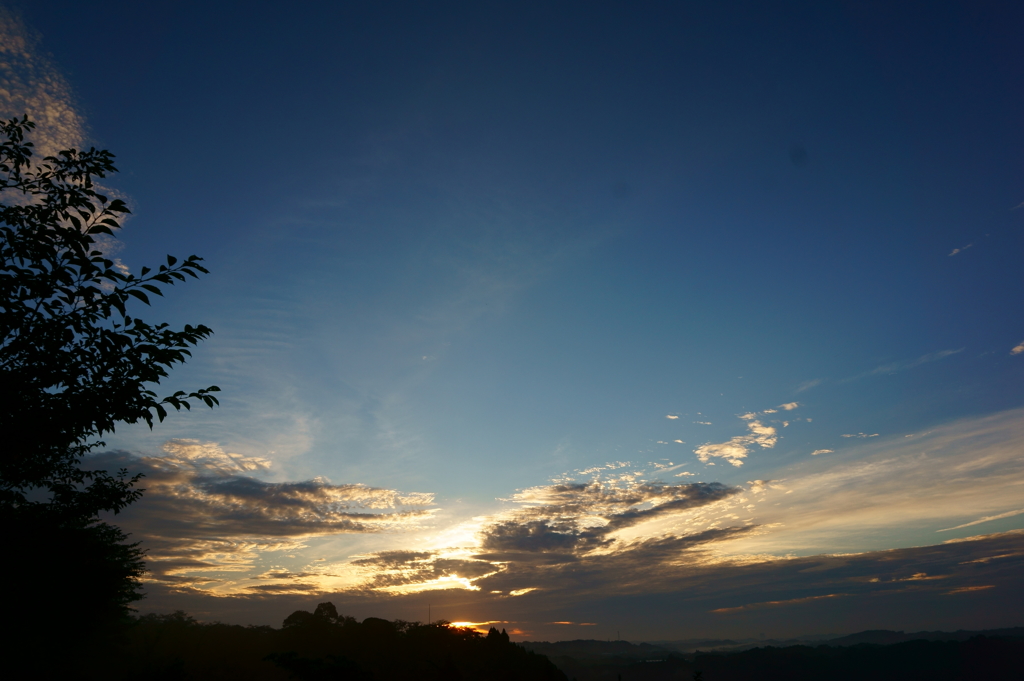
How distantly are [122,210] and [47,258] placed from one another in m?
1.59

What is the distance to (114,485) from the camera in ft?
68.8

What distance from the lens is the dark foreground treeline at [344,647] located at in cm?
11262

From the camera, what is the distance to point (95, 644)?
3750 cm

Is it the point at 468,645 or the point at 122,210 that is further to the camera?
the point at 468,645

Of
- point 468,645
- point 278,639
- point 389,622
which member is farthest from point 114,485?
point 468,645

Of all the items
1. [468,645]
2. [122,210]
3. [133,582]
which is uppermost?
[122,210]

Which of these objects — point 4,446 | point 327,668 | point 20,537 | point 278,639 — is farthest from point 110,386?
point 278,639

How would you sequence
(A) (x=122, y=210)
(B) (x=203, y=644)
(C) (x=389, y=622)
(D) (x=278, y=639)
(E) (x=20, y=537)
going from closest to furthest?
(A) (x=122, y=210), (E) (x=20, y=537), (B) (x=203, y=644), (D) (x=278, y=639), (C) (x=389, y=622)

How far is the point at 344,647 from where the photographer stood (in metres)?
154

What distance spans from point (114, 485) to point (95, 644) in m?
27.7

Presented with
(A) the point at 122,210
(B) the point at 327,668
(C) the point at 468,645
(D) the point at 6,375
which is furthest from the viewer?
(C) the point at 468,645

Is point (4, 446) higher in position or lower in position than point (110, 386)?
lower

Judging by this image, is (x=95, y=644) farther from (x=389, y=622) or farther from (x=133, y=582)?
(x=389, y=622)

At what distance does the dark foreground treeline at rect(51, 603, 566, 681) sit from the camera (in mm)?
112625
